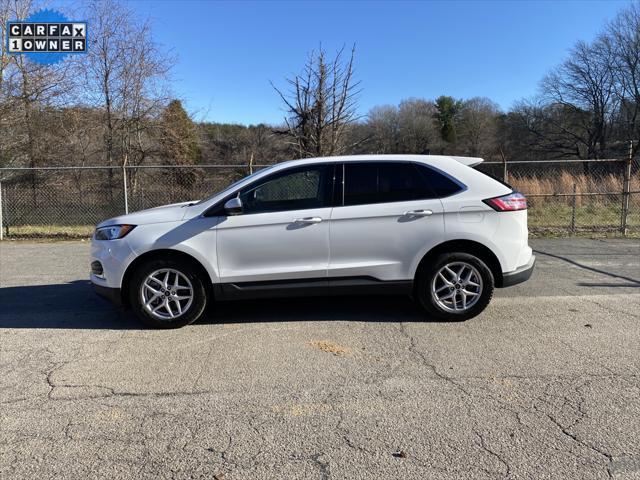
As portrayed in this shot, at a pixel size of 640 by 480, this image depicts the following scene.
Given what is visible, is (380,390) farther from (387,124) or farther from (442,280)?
(387,124)

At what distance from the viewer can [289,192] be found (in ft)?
17.3

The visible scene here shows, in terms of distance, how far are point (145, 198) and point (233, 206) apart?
9.94 metres

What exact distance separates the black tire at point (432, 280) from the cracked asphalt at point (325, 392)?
18 centimetres

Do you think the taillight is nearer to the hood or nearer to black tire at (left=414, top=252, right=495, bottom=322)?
black tire at (left=414, top=252, right=495, bottom=322)

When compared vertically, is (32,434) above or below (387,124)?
below

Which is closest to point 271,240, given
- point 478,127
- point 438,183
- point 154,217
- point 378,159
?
point 154,217

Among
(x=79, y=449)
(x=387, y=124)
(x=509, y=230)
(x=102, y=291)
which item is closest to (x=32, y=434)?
(x=79, y=449)

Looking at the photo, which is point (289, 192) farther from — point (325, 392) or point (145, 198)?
point (145, 198)

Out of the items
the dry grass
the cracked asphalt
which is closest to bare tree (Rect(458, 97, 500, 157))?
the dry grass

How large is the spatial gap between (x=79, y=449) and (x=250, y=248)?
2.52 meters

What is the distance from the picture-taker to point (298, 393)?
3623mm

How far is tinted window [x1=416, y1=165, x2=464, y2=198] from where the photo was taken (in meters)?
5.23

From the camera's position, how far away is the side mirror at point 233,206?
4.94 m

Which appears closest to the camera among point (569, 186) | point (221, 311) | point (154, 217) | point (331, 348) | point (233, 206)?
point (331, 348)
